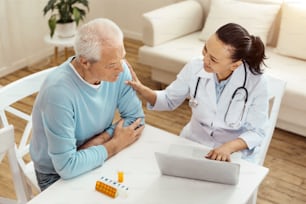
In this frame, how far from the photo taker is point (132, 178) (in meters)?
1.56

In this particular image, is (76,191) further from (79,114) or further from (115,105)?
(115,105)

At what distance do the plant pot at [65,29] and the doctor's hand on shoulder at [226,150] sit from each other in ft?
7.40

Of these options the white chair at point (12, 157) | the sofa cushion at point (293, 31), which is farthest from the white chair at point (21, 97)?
the sofa cushion at point (293, 31)

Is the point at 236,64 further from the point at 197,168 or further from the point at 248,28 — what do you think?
the point at 248,28

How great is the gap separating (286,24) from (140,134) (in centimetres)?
195

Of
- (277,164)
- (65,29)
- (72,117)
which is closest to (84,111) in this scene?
(72,117)

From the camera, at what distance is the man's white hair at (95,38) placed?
1560mm

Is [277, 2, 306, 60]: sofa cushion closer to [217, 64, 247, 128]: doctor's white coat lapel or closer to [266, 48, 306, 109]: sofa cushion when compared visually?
[266, 48, 306, 109]: sofa cushion

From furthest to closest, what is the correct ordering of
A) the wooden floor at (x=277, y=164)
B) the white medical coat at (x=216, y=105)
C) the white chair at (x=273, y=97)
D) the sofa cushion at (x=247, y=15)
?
the sofa cushion at (x=247, y=15) → the wooden floor at (x=277, y=164) → the white chair at (x=273, y=97) → the white medical coat at (x=216, y=105)

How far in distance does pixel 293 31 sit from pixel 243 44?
1.63m

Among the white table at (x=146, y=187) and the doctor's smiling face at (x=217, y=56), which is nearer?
the white table at (x=146, y=187)

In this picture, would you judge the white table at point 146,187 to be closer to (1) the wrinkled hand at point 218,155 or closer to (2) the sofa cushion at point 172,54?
(1) the wrinkled hand at point 218,155

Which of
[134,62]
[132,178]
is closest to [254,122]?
[132,178]

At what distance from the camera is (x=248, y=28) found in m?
3.39
